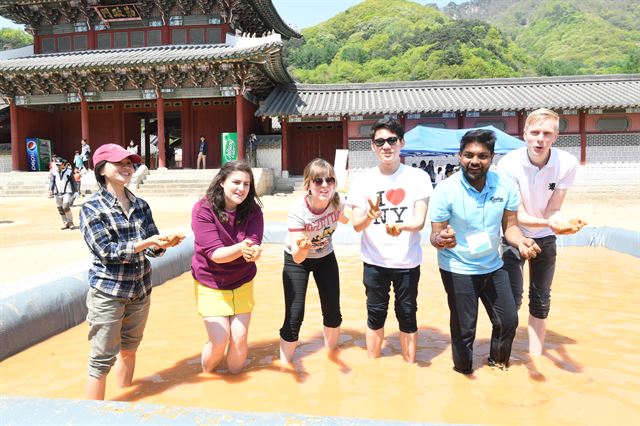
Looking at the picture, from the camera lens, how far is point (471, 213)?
2.87m

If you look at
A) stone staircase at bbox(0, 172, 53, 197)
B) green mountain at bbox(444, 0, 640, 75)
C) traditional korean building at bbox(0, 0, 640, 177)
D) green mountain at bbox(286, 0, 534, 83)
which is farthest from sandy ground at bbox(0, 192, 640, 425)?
green mountain at bbox(444, 0, 640, 75)

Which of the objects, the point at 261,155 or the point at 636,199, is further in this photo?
the point at 261,155

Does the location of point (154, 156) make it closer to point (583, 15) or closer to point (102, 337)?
point (102, 337)

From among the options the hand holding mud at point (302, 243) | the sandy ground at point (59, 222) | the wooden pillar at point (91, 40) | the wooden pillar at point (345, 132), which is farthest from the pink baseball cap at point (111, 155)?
the wooden pillar at point (91, 40)

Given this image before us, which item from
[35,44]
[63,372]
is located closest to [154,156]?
[35,44]

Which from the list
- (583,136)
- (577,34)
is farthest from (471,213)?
(577,34)

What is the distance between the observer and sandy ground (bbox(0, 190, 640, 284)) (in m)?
5.93

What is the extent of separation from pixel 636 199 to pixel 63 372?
58.0ft

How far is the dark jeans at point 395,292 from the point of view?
3146 millimetres

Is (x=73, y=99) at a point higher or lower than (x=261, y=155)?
higher

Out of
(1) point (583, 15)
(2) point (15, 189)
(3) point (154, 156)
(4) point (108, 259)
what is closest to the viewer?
(4) point (108, 259)

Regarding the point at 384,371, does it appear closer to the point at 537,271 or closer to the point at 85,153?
the point at 537,271

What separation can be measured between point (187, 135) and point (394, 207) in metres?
18.0

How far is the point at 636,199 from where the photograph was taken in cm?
1565
